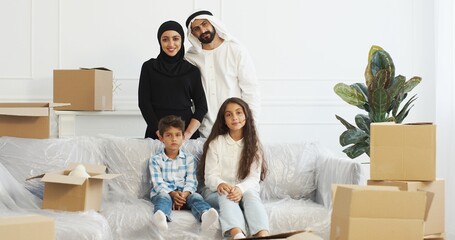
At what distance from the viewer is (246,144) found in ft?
13.0

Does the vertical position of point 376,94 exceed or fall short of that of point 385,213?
it exceeds it

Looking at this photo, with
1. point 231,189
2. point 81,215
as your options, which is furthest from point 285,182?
point 81,215

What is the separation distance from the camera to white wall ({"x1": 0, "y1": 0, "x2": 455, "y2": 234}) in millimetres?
5258

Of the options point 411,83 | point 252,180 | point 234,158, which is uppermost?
point 411,83

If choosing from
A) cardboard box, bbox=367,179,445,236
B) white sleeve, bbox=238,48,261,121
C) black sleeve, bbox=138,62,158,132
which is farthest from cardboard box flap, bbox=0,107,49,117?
cardboard box, bbox=367,179,445,236

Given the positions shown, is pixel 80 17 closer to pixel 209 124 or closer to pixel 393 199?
pixel 209 124

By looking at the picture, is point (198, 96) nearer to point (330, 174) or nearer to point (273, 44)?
point (330, 174)

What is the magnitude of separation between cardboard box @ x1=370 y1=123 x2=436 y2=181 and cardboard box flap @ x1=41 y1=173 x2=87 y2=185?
1311 mm

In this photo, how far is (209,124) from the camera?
444cm

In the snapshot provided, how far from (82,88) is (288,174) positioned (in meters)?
1.49

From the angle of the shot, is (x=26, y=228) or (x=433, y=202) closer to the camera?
(x=26, y=228)

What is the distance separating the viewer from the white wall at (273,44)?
5.26m

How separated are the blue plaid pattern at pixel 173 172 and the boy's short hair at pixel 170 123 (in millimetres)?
139

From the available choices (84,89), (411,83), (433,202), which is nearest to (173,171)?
(84,89)
